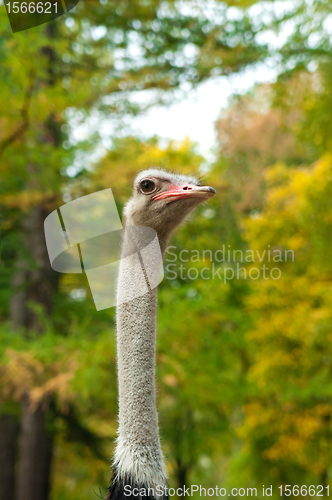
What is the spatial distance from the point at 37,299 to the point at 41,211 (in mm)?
1230

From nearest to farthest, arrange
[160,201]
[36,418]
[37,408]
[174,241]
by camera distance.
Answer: [160,201]
[174,241]
[37,408]
[36,418]

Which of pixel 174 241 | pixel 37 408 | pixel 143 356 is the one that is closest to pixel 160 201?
pixel 143 356

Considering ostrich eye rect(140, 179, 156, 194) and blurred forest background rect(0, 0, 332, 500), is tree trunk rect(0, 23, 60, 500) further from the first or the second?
ostrich eye rect(140, 179, 156, 194)

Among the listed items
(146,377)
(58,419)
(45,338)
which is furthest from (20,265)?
(146,377)

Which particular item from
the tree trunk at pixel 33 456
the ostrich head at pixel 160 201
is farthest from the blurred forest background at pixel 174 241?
the ostrich head at pixel 160 201

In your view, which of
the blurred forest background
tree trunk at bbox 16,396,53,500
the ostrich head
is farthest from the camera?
tree trunk at bbox 16,396,53,500

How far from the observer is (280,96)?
622 cm

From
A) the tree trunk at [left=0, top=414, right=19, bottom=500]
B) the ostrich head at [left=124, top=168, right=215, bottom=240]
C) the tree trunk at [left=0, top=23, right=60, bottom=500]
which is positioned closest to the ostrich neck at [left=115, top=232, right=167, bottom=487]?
the ostrich head at [left=124, top=168, right=215, bottom=240]

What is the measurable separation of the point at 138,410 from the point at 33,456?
613 cm

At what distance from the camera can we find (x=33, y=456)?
278 inches

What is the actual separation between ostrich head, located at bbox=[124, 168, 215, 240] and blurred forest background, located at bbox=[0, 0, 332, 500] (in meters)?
2.45

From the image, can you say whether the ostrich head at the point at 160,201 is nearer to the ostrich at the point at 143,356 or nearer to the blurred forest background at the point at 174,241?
the ostrich at the point at 143,356

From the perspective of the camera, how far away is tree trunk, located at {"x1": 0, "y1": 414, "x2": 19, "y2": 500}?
296 inches

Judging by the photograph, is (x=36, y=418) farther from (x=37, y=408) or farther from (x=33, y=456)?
(x=33, y=456)
